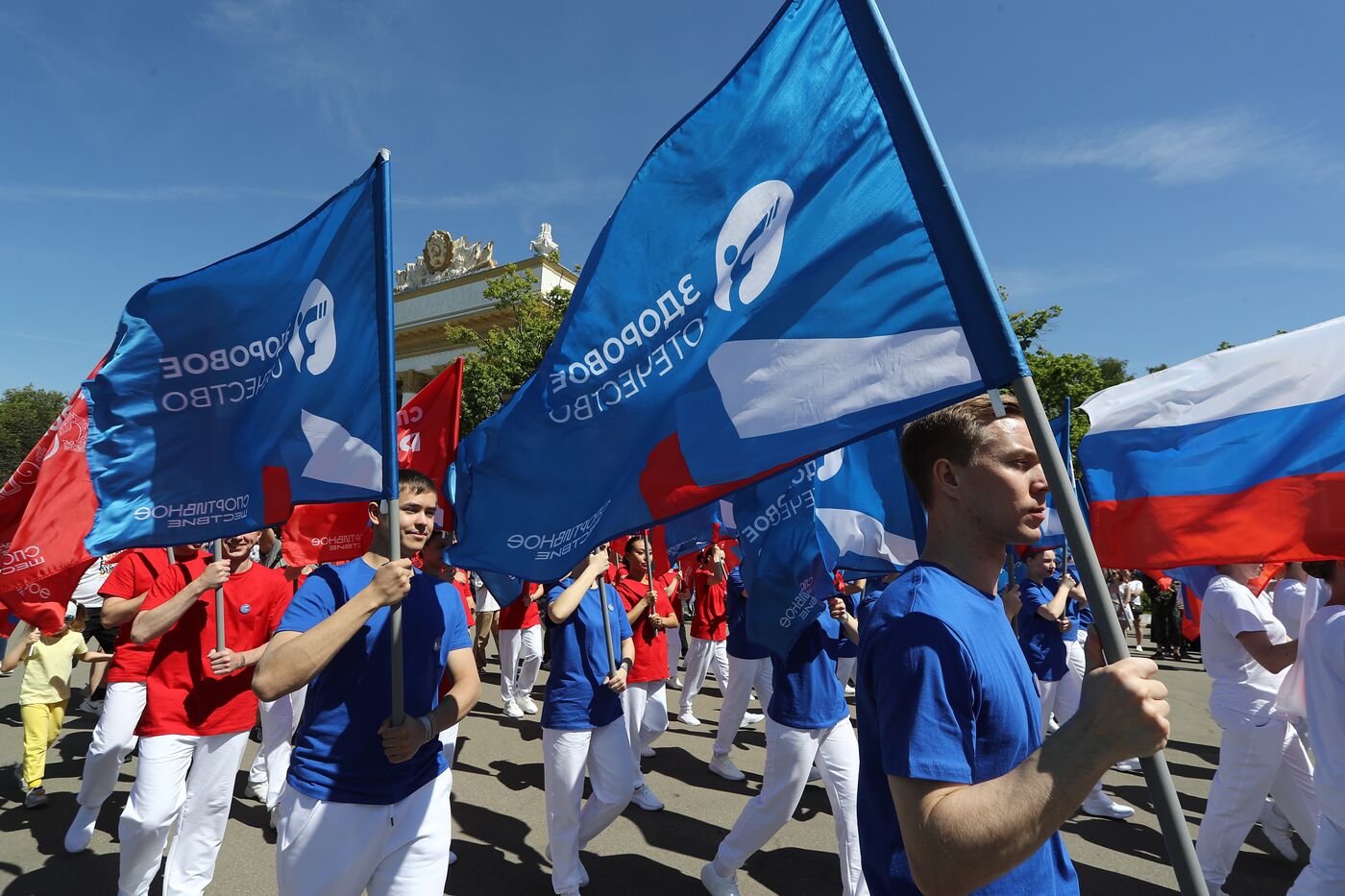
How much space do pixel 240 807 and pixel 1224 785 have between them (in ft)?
22.0

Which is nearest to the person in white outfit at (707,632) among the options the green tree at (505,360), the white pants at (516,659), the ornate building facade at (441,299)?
the white pants at (516,659)

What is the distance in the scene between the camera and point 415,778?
9.65 ft

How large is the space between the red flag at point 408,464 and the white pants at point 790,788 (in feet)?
7.75

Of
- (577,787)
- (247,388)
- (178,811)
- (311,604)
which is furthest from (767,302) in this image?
(178,811)

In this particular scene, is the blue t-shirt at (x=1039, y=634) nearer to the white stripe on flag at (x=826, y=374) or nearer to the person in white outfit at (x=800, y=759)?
the person in white outfit at (x=800, y=759)

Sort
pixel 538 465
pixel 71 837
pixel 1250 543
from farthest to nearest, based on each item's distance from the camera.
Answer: pixel 71 837, pixel 1250 543, pixel 538 465

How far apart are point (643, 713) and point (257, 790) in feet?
10.1

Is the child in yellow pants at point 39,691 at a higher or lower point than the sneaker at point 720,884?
higher

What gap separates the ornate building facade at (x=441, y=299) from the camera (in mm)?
43062

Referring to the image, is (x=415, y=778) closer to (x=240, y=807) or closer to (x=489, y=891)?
(x=489, y=891)

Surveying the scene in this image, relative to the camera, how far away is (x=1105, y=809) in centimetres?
629

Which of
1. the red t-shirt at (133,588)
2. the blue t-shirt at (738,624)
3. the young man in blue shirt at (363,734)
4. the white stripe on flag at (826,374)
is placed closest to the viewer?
the white stripe on flag at (826,374)

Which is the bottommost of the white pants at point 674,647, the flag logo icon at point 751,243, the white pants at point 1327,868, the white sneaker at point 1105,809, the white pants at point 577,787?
the white sneaker at point 1105,809

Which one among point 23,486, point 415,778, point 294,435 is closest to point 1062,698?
point 415,778
